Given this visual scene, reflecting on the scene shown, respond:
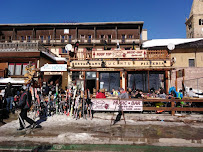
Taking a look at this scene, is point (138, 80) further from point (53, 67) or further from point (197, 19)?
point (197, 19)

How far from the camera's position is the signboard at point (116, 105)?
8.86 m

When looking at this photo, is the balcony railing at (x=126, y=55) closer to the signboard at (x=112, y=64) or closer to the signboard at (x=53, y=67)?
the signboard at (x=112, y=64)

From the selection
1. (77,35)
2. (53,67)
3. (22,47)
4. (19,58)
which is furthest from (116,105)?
(77,35)

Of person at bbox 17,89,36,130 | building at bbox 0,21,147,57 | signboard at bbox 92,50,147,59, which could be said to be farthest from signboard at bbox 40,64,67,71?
building at bbox 0,21,147,57

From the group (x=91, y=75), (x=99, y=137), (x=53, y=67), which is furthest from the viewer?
(x=91, y=75)

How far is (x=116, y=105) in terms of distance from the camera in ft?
29.3

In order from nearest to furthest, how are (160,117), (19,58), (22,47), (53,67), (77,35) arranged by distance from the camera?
(160,117) < (53,67) < (19,58) < (22,47) < (77,35)

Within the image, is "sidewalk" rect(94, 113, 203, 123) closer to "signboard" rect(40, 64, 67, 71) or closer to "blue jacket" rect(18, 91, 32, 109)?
"blue jacket" rect(18, 91, 32, 109)

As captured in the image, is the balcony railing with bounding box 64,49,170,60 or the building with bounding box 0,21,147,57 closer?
the balcony railing with bounding box 64,49,170,60

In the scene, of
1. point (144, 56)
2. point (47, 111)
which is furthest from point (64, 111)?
point (144, 56)

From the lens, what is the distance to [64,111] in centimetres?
939

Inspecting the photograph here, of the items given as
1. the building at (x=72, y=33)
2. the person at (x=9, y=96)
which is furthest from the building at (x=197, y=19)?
the person at (x=9, y=96)

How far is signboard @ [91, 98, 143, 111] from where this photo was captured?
8.86 meters

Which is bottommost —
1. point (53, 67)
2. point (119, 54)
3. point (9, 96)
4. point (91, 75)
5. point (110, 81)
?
point (9, 96)
